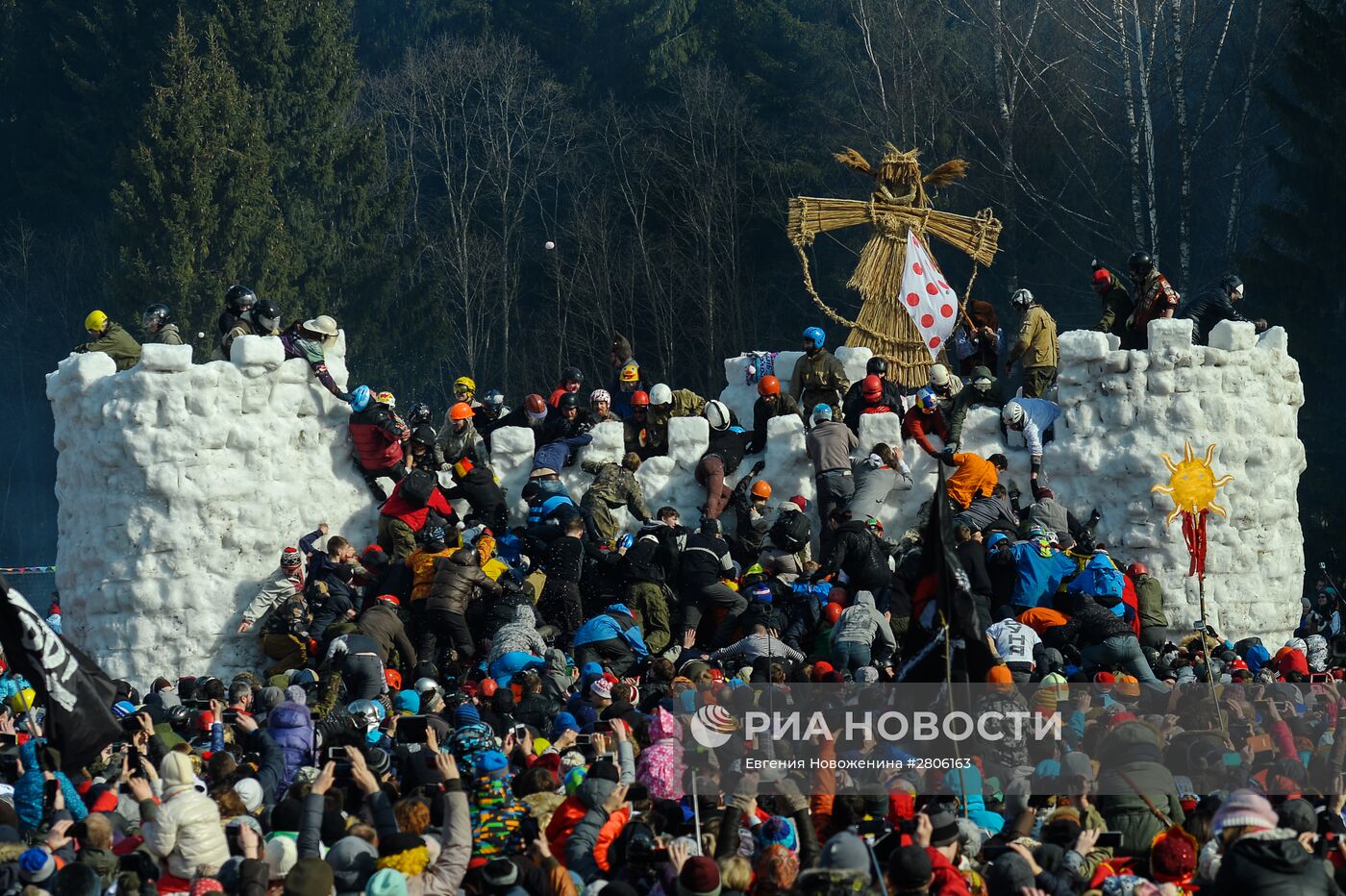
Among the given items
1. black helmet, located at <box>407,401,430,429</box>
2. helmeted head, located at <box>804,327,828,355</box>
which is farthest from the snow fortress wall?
helmeted head, located at <box>804,327,828,355</box>

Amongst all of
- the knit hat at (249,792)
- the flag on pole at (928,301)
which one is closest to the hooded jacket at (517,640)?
the knit hat at (249,792)

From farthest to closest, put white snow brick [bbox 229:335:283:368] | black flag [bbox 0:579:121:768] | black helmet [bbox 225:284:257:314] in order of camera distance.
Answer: black helmet [bbox 225:284:257:314]
white snow brick [bbox 229:335:283:368]
black flag [bbox 0:579:121:768]

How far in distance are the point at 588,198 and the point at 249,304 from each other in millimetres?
26082

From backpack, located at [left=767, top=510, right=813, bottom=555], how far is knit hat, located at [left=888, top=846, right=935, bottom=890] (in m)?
8.30

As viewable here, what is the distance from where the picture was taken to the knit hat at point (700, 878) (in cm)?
907

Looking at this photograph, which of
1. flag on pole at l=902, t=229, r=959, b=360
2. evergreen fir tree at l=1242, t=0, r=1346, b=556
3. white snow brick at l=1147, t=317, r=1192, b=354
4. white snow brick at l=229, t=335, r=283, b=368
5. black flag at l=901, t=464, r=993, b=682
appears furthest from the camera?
evergreen fir tree at l=1242, t=0, r=1346, b=556

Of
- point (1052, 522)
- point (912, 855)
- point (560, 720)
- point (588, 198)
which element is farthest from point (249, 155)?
point (912, 855)

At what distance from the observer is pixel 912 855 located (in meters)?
8.78

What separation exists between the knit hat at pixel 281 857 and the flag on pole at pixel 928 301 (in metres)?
10.8

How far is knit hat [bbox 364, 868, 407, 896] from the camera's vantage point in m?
9.11

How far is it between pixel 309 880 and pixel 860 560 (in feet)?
25.7

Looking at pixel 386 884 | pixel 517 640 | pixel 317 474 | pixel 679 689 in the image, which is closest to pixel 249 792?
pixel 386 884

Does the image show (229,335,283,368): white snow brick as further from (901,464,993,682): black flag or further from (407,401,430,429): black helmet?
(901,464,993,682): black flag

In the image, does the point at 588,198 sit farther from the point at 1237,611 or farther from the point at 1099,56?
the point at 1237,611
